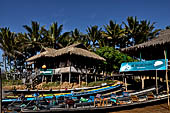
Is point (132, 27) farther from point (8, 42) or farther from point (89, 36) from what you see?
point (8, 42)

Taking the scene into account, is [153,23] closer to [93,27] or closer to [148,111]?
[93,27]

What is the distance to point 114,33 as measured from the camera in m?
30.8

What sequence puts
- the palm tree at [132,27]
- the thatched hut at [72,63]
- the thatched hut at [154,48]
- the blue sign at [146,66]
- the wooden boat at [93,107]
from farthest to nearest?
the palm tree at [132,27]
the thatched hut at [72,63]
the thatched hut at [154,48]
the blue sign at [146,66]
the wooden boat at [93,107]

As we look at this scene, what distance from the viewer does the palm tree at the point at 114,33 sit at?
3078 centimetres

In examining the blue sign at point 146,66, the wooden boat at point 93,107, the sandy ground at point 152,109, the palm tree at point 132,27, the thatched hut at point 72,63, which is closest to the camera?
the wooden boat at point 93,107

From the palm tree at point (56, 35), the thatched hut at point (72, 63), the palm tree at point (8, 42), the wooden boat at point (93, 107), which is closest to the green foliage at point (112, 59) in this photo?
the thatched hut at point (72, 63)

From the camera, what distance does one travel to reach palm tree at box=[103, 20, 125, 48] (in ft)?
101

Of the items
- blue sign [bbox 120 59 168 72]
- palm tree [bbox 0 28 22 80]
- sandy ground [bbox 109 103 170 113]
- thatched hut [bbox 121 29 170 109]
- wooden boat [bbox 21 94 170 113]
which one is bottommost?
sandy ground [bbox 109 103 170 113]

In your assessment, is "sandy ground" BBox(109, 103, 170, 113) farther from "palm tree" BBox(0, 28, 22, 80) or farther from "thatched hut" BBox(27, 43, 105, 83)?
"palm tree" BBox(0, 28, 22, 80)

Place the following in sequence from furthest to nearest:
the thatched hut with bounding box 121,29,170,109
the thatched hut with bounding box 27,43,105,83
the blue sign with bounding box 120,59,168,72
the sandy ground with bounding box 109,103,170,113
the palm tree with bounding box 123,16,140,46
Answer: the palm tree with bounding box 123,16,140,46
the thatched hut with bounding box 27,43,105,83
the thatched hut with bounding box 121,29,170,109
the blue sign with bounding box 120,59,168,72
the sandy ground with bounding box 109,103,170,113

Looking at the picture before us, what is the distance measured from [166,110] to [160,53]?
27.7ft

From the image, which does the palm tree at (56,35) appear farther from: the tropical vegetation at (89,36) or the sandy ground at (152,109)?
the sandy ground at (152,109)

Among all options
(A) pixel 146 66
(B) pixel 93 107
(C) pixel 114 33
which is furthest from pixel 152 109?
(C) pixel 114 33

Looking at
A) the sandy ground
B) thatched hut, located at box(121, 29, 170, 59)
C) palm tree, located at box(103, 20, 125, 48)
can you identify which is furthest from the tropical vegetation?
the sandy ground
